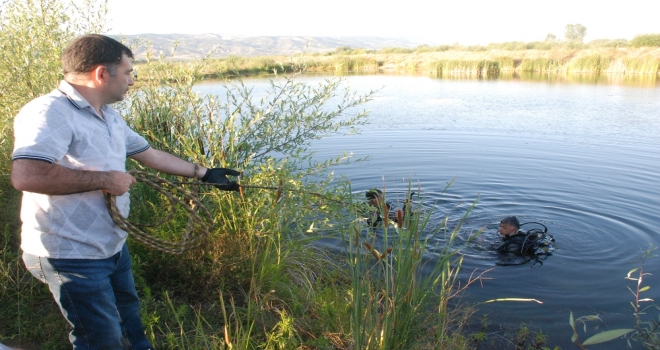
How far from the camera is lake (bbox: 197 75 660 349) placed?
6039 millimetres

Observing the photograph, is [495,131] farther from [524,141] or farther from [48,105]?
[48,105]

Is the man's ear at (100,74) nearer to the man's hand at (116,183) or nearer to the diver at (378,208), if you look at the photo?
the man's hand at (116,183)

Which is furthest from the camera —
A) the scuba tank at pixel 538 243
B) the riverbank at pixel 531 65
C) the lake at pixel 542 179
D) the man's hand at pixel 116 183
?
the riverbank at pixel 531 65

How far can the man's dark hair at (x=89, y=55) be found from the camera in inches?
108

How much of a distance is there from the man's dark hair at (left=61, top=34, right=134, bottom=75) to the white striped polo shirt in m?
0.12

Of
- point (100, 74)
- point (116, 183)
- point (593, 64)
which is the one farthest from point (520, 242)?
point (593, 64)

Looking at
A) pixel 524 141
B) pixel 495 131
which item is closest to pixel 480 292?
pixel 524 141

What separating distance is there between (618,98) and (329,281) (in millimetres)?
18936

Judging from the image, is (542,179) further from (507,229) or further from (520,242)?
(520,242)

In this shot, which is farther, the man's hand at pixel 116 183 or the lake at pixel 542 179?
the lake at pixel 542 179

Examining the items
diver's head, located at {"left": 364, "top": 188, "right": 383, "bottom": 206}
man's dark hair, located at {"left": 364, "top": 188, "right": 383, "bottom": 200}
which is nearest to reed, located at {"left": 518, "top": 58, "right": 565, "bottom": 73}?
man's dark hair, located at {"left": 364, "top": 188, "right": 383, "bottom": 200}

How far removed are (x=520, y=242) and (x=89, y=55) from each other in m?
6.14

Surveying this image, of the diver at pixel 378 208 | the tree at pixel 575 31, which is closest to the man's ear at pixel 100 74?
the diver at pixel 378 208

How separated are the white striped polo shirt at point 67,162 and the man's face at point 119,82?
146 mm
